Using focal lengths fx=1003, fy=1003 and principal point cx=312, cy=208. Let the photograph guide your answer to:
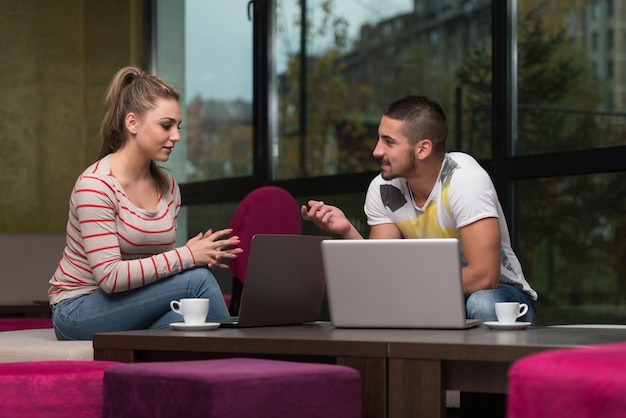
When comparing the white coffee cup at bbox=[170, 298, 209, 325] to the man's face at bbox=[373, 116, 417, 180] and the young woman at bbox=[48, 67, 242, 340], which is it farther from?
the man's face at bbox=[373, 116, 417, 180]

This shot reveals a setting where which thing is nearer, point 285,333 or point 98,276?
point 285,333

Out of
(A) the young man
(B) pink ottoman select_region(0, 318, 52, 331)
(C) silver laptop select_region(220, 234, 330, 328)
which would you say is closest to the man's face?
(A) the young man

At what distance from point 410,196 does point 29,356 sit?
1.22 meters

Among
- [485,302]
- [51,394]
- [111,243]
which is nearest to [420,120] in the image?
[485,302]

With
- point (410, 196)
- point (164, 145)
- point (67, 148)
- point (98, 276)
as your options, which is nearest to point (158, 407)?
point (98, 276)

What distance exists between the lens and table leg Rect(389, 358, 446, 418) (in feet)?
5.80

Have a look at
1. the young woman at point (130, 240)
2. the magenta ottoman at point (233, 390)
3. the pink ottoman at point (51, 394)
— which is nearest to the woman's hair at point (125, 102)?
the young woman at point (130, 240)

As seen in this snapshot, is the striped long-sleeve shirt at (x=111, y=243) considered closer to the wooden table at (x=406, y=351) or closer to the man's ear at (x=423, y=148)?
the wooden table at (x=406, y=351)

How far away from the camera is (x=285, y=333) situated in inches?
81.8

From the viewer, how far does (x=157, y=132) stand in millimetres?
2840

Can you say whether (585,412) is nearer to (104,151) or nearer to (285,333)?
(285,333)

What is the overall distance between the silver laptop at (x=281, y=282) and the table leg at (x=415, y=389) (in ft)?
1.70

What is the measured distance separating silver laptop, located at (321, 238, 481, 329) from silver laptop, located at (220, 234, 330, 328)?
151mm

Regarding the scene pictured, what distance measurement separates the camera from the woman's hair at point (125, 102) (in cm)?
287
